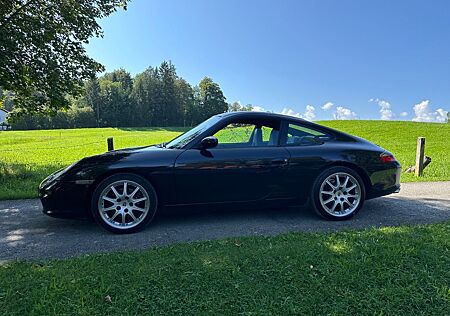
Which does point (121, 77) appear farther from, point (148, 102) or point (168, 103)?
point (168, 103)

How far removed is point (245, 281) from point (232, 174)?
165cm

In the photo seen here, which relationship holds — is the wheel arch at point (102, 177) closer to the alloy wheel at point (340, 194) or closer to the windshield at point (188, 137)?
the windshield at point (188, 137)

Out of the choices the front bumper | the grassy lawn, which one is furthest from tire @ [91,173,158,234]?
the grassy lawn

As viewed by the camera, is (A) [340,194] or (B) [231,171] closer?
(B) [231,171]

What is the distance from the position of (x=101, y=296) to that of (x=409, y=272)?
2474mm

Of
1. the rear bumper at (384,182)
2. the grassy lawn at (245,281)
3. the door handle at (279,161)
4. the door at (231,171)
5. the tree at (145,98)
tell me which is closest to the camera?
the grassy lawn at (245,281)

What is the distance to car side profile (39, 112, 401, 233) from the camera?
12.5 feet

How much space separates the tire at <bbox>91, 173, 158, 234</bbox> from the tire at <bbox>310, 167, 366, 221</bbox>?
212 cm

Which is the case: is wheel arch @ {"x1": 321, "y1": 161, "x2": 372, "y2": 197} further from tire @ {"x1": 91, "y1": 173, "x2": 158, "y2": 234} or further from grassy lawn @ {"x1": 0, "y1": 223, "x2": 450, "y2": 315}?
tire @ {"x1": 91, "y1": 173, "x2": 158, "y2": 234}

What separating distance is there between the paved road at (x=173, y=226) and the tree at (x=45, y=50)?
4019 mm

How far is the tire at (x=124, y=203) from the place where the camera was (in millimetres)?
3791

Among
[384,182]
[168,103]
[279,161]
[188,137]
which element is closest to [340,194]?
[384,182]

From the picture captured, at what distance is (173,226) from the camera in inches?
162

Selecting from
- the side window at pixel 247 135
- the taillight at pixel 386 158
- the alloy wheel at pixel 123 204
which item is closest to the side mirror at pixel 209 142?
the side window at pixel 247 135
